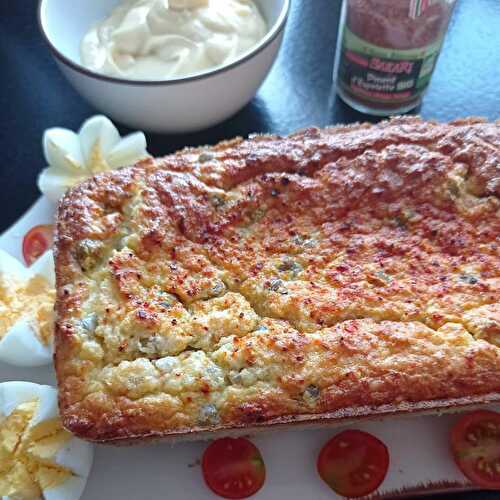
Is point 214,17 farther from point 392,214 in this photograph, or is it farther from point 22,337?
point 22,337

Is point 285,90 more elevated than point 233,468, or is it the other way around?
point 285,90

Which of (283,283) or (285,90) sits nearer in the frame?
(283,283)

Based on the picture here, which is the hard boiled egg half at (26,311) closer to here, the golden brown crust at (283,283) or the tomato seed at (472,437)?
the golden brown crust at (283,283)

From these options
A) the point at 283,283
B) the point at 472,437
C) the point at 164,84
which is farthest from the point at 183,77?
the point at 472,437

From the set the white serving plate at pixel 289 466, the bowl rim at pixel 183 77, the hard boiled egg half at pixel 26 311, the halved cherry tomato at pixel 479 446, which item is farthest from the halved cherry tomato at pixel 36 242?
the halved cherry tomato at pixel 479 446

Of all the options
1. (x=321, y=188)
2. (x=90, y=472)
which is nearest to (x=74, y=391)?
(x=90, y=472)

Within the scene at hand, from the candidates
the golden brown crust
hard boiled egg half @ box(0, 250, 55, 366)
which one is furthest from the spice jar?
hard boiled egg half @ box(0, 250, 55, 366)

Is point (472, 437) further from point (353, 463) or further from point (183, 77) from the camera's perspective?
point (183, 77)
